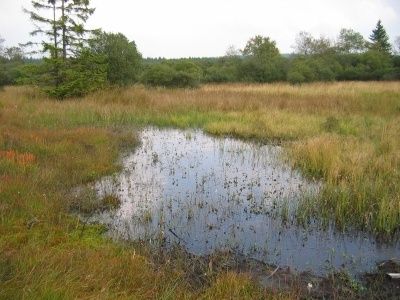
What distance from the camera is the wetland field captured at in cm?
470

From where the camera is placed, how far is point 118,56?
2698 centimetres

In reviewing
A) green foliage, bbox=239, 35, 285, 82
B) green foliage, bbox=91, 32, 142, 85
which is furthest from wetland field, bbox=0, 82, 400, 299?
green foliage, bbox=239, 35, 285, 82

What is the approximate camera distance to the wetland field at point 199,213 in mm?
4699

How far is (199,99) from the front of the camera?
2136 cm

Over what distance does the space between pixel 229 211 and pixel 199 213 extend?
1.88 feet

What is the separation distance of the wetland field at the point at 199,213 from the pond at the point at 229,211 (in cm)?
3

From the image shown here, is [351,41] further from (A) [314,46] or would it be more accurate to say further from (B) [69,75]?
(B) [69,75]

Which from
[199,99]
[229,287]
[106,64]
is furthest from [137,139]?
[106,64]

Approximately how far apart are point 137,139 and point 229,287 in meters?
9.66

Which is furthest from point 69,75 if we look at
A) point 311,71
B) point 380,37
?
point 380,37

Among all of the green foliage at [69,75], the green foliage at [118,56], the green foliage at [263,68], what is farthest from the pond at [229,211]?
the green foliage at [263,68]

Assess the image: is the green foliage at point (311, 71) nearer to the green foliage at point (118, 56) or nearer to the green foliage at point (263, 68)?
the green foliage at point (263, 68)

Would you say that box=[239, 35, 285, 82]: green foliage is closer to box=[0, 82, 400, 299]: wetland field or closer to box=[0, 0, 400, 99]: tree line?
box=[0, 0, 400, 99]: tree line

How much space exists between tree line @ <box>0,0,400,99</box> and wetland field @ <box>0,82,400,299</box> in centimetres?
975
